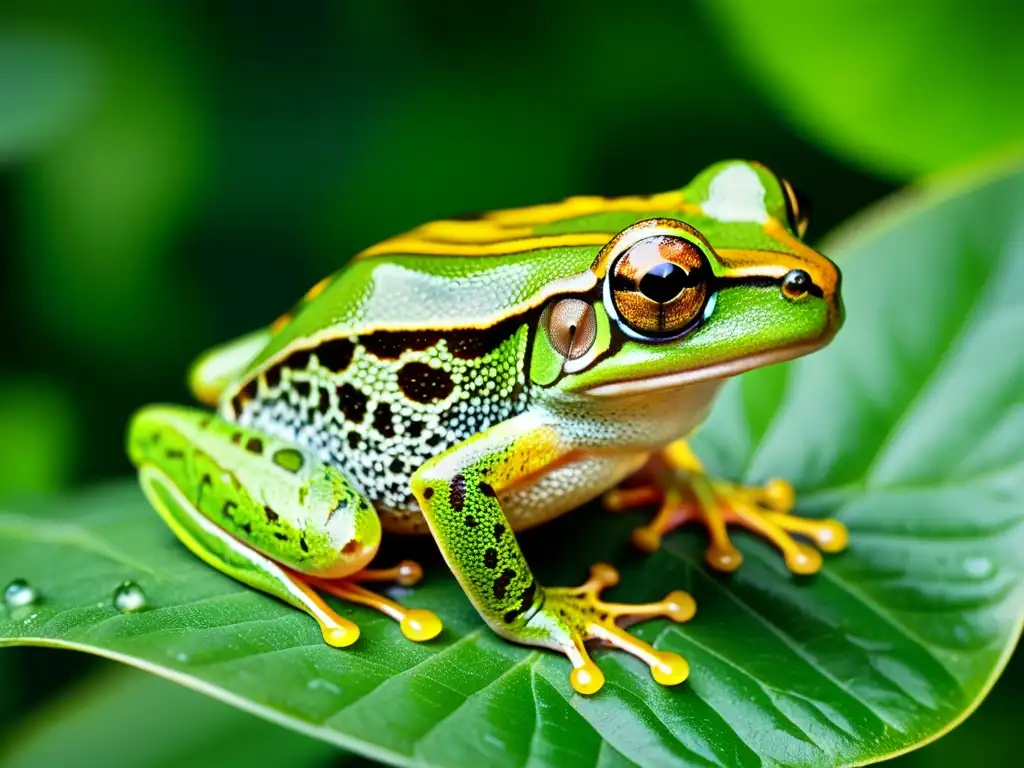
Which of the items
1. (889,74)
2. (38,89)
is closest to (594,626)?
(889,74)

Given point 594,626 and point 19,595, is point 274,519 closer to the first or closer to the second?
point 19,595

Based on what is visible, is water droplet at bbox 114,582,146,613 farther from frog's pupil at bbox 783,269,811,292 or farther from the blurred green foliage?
the blurred green foliage

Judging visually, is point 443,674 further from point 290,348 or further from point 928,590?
point 928,590

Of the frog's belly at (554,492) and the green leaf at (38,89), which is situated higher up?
the green leaf at (38,89)

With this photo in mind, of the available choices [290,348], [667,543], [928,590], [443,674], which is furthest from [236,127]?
[928,590]

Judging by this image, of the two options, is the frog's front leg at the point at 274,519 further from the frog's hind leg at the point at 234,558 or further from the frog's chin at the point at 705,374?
the frog's chin at the point at 705,374

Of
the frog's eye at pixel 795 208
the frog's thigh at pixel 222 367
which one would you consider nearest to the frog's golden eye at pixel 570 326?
the frog's eye at pixel 795 208
